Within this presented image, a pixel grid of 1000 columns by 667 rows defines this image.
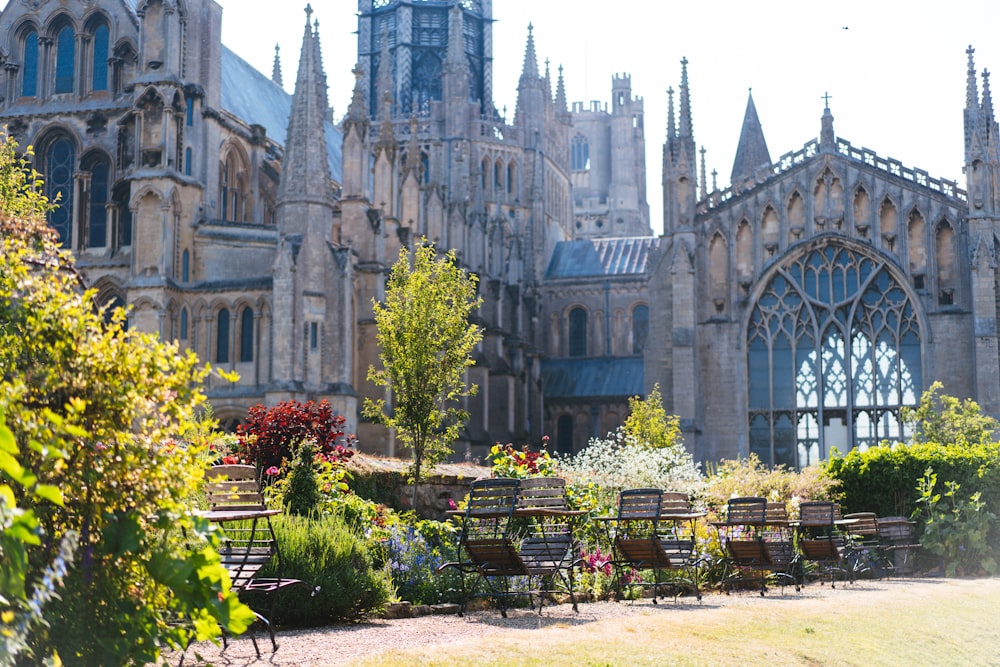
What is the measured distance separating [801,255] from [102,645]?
3379cm

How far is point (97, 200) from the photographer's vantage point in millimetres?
39875

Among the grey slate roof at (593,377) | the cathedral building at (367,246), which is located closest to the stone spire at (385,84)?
the cathedral building at (367,246)

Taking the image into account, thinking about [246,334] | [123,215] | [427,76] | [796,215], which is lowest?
[246,334]

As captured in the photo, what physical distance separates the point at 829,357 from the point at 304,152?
16.6 m

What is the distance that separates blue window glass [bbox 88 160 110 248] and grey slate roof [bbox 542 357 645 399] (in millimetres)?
23890

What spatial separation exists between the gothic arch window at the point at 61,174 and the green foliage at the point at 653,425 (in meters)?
19.0

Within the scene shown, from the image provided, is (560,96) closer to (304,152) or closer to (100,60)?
(100,60)

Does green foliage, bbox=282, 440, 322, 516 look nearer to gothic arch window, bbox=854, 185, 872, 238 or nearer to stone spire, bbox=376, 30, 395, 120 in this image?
gothic arch window, bbox=854, 185, 872, 238

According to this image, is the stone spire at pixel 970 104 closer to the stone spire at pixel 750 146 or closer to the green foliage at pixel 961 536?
the stone spire at pixel 750 146

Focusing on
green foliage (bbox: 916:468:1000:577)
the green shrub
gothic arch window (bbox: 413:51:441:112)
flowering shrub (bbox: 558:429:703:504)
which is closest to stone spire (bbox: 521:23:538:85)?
gothic arch window (bbox: 413:51:441:112)

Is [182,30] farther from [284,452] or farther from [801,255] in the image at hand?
[284,452]

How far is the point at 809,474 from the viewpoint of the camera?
77.2ft

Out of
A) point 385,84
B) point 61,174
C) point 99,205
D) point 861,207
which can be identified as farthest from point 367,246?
point 385,84

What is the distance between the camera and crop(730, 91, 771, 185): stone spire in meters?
52.8
